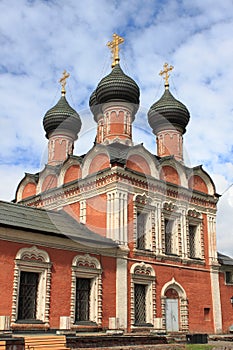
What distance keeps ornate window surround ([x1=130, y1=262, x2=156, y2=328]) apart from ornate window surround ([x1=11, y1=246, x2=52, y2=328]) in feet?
11.0

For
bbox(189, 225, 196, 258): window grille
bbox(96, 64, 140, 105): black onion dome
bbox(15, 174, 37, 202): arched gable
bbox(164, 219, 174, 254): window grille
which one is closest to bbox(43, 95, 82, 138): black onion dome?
bbox(96, 64, 140, 105): black onion dome

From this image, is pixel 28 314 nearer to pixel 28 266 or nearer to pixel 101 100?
pixel 28 266

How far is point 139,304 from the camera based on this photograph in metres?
15.3

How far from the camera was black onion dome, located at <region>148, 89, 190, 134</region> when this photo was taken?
2034 cm

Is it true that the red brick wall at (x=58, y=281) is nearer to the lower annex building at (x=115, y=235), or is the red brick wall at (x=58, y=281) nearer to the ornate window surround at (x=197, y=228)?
the lower annex building at (x=115, y=235)

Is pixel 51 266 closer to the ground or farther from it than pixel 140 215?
closer to the ground

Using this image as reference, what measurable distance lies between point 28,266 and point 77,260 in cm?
168

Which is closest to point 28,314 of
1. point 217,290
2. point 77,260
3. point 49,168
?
point 77,260

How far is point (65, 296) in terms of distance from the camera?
1314 centimetres

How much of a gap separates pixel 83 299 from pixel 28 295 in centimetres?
196

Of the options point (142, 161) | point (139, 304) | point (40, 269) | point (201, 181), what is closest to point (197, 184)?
point (201, 181)

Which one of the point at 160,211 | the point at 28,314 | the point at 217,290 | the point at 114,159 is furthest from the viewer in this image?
the point at 217,290

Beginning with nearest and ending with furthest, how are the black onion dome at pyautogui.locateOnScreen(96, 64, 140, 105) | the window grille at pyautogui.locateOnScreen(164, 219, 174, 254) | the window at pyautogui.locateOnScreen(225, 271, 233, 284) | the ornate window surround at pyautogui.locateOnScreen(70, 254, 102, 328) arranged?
the ornate window surround at pyautogui.locateOnScreen(70, 254, 102, 328)
the window grille at pyautogui.locateOnScreen(164, 219, 174, 254)
the black onion dome at pyautogui.locateOnScreen(96, 64, 140, 105)
the window at pyautogui.locateOnScreen(225, 271, 233, 284)

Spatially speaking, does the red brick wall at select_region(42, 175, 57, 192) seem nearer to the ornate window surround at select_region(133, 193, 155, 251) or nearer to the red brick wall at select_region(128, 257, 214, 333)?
the ornate window surround at select_region(133, 193, 155, 251)
